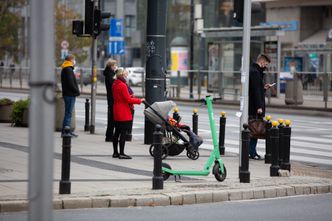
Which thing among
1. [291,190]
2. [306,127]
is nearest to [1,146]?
[291,190]

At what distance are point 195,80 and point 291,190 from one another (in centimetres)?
2971

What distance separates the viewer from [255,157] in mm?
16594

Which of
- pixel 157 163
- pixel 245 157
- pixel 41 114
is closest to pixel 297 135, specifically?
pixel 245 157

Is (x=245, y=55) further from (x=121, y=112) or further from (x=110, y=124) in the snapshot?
(x=110, y=124)

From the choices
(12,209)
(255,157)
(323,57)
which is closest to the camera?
(12,209)

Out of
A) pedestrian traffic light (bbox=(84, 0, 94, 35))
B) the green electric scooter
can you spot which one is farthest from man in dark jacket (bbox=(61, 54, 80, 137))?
the green electric scooter

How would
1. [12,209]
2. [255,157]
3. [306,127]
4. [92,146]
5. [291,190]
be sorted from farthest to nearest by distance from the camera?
[306,127] < [92,146] < [255,157] < [291,190] < [12,209]

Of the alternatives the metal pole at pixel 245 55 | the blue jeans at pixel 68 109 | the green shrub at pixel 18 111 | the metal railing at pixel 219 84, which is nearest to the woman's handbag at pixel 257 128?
the metal pole at pixel 245 55

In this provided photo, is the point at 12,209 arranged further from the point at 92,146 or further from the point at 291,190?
the point at 92,146

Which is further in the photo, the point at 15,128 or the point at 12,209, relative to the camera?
the point at 15,128

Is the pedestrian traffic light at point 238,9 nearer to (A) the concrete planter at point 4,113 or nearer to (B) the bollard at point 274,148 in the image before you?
Answer: (B) the bollard at point 274,148

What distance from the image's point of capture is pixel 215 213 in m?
10.4

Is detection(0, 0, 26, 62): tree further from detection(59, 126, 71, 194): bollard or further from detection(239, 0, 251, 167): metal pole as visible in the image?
detection(59, 126, 71, 194): bollard

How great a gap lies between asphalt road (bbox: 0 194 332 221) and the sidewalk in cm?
18
